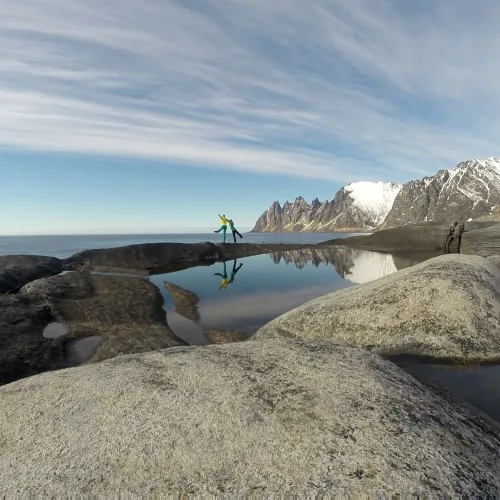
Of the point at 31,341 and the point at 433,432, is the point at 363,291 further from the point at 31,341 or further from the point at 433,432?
the point at 31,341

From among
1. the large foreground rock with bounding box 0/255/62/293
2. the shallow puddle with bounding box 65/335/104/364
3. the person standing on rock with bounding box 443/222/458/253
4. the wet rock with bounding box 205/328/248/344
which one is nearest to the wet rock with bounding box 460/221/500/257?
the person standing on rock with bounding box 443/222/458/253

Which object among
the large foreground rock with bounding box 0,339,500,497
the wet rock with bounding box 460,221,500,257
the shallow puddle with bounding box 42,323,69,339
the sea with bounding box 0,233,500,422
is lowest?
the shallow puddle with bounding box 42,323,69,339

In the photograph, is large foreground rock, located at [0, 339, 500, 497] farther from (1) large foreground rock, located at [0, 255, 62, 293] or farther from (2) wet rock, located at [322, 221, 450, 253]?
(2) wet rock, located at [322, 221, 450, 253]

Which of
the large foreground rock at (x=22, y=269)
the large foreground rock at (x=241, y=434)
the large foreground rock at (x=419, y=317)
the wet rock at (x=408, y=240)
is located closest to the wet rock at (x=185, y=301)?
the large foreground rock at (x=419, y=317)

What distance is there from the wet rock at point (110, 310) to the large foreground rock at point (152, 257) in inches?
612

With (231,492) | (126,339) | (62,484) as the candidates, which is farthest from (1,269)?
(231,492)

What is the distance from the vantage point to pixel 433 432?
22.1ft

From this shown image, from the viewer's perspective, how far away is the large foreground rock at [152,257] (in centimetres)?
4875

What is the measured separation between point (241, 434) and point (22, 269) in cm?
4013

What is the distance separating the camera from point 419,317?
603 inches

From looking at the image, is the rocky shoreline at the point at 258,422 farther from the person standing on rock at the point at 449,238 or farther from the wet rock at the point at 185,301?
the person standing on rock at the point at 449,238

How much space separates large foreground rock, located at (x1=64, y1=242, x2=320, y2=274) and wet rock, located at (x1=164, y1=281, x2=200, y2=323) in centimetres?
1498

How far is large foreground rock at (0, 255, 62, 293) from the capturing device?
3300cm

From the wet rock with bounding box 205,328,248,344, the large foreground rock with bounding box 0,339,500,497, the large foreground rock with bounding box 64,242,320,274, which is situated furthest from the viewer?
the large foreground rock with bounding box 64,242,320,274
